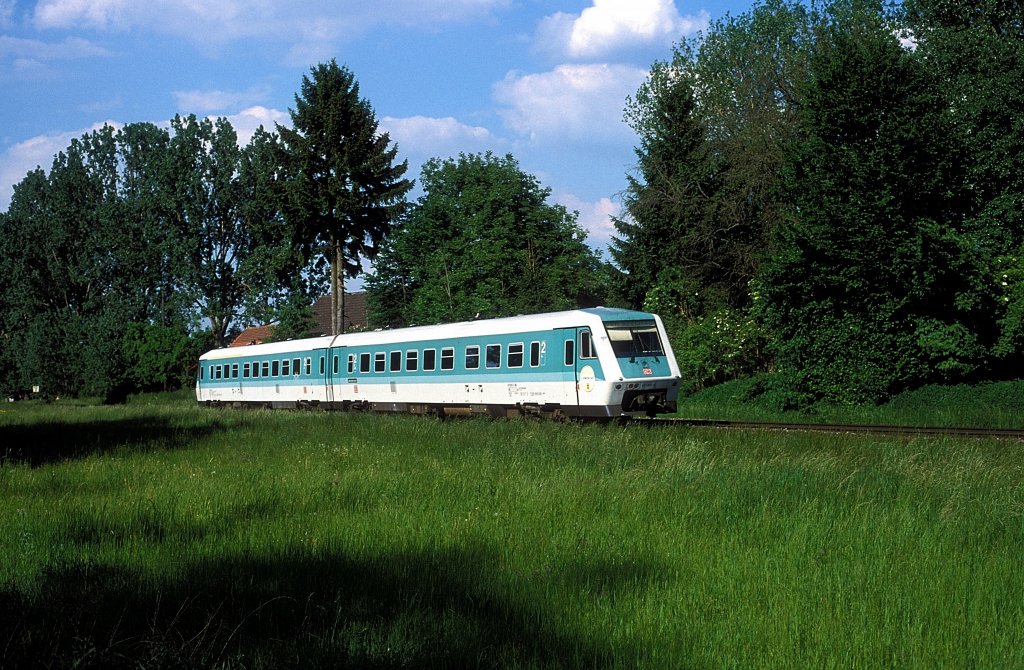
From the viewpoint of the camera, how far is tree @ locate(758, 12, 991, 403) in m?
25.9

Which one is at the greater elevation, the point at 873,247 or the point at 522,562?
the point at 873,247

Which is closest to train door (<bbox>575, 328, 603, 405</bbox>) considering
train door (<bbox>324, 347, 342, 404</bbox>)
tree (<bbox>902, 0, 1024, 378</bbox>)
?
tree (<bbox>902, 0, 1024, 378</bbox>)

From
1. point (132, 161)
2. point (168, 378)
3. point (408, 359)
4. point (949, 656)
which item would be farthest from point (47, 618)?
point (132, 161)

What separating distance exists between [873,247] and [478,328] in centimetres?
1095

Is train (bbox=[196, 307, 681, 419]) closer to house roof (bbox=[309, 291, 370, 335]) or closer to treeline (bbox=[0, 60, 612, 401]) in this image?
treeline (bbox=[0, 60, 612, 401])

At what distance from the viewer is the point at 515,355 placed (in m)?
24.2

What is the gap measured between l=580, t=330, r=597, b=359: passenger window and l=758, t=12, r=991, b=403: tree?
852 centimetres

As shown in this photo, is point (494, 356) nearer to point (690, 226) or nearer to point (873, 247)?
point (873, 247)

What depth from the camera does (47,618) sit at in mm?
5965

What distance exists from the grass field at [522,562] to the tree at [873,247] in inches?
503

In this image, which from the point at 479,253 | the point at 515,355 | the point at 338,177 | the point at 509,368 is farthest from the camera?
the point at 479,253

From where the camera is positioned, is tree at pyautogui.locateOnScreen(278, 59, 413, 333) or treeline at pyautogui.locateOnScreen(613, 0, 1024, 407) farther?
tree at pyautogui.locateOnScreen(278, 59, 413, 333)

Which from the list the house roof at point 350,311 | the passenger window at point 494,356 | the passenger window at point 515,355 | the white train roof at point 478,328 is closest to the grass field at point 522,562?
the white train roof at point 478,328

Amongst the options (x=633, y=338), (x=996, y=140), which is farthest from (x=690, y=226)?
(x=633, y=338)
